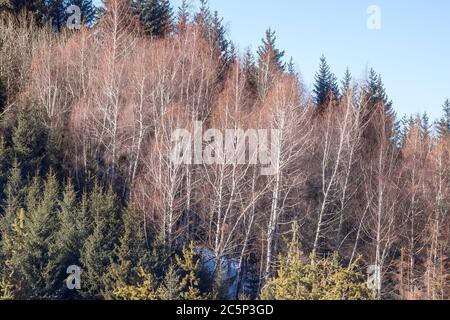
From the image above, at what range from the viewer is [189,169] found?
65.4ft

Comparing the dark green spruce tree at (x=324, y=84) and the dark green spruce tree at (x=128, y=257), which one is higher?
the dark green spruce tree at (x=324, y=84)

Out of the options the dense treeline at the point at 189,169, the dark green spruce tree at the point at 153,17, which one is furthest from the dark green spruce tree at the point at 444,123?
the dark green spruce tree at the point at 153,17

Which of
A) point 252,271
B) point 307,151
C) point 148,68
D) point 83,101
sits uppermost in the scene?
point 148,68

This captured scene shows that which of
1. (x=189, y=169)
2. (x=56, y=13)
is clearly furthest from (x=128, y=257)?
(x=56, y=13)

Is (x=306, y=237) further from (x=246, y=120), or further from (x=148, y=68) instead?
(x=148, y=68)

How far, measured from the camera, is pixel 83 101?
2258cm

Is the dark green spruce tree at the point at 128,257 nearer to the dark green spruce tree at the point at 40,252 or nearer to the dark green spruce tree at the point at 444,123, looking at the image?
the dark green spruce tree at the point at 40,252

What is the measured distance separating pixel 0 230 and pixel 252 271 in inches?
461

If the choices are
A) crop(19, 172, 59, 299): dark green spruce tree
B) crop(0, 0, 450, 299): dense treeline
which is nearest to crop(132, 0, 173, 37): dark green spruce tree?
crop(0, 0, 450, 299): dense treeline

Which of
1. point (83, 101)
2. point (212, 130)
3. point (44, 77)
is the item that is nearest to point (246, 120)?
point (212, 130)

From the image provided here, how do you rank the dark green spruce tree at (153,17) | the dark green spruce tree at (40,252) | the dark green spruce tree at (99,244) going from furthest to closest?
the dark green spruce tree at (153,17) < the dark green spruce tree at (99,244) < the dark green spruce tree at (40,252)

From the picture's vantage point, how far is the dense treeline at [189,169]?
53.8 feet

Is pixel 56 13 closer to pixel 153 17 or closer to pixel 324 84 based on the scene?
pixel 153 17
